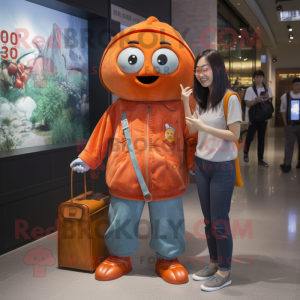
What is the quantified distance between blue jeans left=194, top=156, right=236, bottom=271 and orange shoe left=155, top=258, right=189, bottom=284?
266 millimetres

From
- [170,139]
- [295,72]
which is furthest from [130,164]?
[295,72]

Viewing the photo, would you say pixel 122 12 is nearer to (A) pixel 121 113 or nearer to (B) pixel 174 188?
(A) pixel 121 113

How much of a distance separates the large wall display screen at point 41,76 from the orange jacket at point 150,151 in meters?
1.14

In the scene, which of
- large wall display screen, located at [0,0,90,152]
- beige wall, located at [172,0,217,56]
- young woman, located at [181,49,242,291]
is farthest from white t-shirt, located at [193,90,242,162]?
beige wall, located at [172,0,217,56]

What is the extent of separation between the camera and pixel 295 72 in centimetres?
1803

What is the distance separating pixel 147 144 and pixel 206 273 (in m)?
0.97

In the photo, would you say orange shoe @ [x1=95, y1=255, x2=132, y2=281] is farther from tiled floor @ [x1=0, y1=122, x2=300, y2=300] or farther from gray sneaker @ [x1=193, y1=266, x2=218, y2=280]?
gray sneaker @ [x1=193, y1=266, x2=218, y2=280]

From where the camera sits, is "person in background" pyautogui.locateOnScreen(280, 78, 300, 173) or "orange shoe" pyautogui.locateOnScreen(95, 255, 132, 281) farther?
"person in background" pyautogui.locateOnScreen(280, 78, 300, 173)

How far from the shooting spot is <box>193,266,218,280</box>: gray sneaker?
2.56 meters

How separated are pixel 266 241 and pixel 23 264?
201 centimetres

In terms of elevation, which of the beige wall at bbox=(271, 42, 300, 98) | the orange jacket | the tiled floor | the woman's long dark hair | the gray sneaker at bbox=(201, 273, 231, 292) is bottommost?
the tiled floor

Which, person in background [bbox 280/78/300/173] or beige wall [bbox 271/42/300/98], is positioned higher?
beige wall [bbox 271/42/300/98]

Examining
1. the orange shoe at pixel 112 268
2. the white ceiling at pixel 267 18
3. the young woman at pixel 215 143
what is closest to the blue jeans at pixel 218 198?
the young woman at pixel 215 143

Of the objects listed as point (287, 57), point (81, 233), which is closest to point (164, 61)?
point (81, 233)
